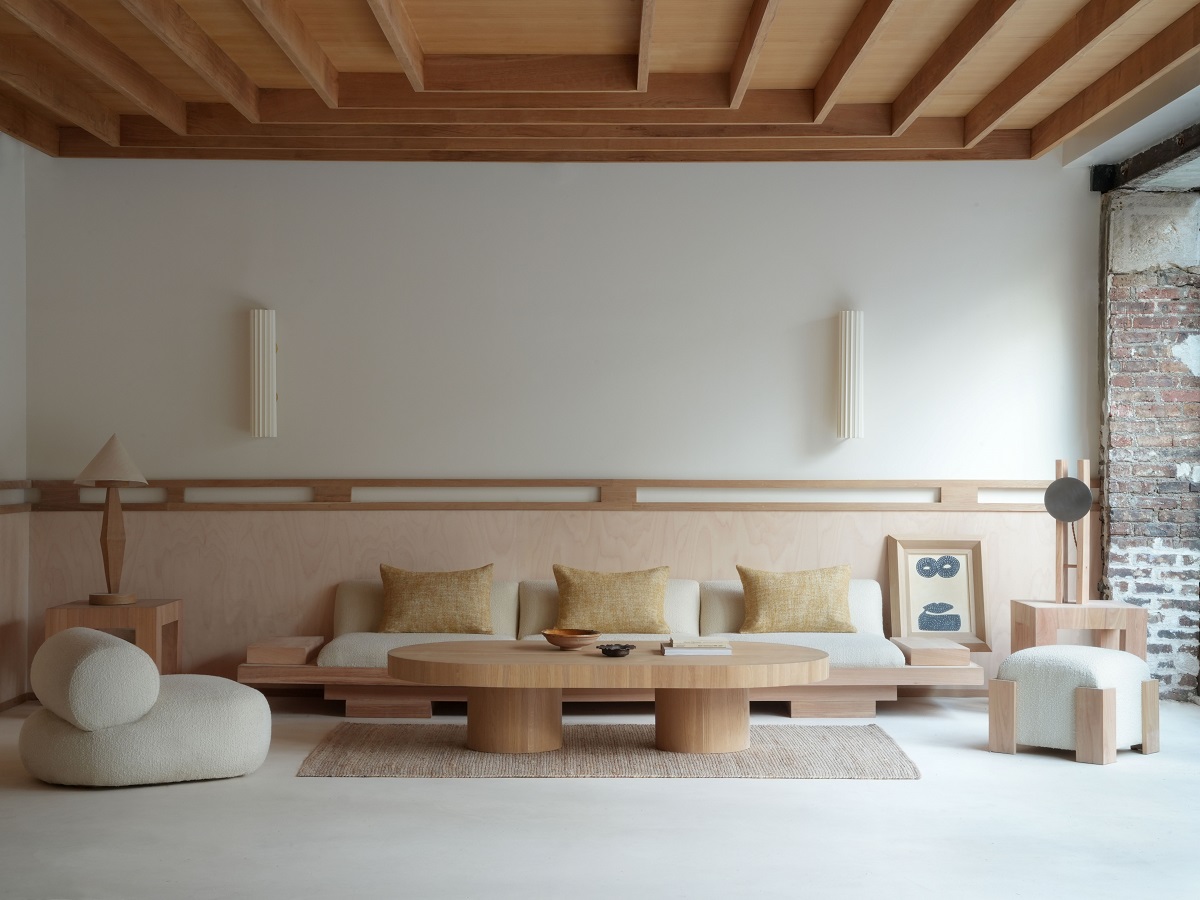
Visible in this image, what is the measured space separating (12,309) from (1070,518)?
578cm

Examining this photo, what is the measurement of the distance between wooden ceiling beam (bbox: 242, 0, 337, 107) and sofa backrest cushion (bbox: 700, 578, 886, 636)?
3228mm

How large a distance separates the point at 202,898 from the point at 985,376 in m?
4.94

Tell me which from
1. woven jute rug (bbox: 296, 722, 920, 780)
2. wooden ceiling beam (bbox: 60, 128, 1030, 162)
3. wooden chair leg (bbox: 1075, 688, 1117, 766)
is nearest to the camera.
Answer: woven jute rug (bbox: 296, 722, 920, 780)

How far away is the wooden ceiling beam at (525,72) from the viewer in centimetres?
535

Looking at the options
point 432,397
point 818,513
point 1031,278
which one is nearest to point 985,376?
point 1031,278

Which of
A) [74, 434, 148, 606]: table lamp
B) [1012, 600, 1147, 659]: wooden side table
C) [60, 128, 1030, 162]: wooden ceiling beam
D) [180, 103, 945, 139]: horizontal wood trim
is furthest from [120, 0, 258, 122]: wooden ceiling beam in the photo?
[1012, 600, 1147, 659]: wooden side table

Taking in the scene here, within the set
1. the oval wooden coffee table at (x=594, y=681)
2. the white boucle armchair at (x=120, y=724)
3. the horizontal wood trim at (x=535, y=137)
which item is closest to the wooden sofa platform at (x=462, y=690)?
the oval wooden coffee table at (x=594, y=681)

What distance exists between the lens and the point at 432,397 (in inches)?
258

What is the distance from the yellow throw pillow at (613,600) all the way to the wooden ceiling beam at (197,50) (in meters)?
2.85

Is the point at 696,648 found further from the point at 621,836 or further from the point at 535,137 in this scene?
the point at 535,137

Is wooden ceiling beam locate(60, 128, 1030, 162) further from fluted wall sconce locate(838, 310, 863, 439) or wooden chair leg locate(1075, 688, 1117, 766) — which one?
wooden chair leg locate(1075, 688, 1117, 766)

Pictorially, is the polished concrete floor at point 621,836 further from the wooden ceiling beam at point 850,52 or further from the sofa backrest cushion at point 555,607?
the wooden ceiling beam at point 850,52

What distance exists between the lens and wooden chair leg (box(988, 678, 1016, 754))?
507 cm

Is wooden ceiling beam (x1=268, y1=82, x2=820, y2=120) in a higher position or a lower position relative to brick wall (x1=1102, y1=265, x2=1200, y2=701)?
higher
